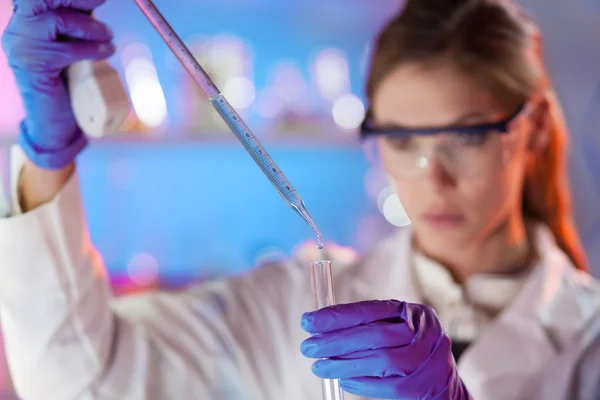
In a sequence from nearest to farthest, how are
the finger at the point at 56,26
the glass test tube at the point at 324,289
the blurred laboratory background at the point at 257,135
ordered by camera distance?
the glass test tube at the point at 324,289 → the finger at the point at 56,26 → the blurred laboratory background at the point at 257,135

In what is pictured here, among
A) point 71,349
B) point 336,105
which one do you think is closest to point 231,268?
point 336,105

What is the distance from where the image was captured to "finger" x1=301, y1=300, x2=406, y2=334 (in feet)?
3.28

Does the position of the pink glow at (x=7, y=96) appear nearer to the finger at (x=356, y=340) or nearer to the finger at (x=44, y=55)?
the finger at (x=44, y=55)

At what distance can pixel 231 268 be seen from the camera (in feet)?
8.71

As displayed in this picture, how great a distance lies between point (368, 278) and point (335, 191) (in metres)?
1.16

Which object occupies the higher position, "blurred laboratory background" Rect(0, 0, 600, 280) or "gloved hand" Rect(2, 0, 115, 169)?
"gloved hand" Rect(2, 0, 115, 169)

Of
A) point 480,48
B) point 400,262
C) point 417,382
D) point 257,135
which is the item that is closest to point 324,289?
point 417,382

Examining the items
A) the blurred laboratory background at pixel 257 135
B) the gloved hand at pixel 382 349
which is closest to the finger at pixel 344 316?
the gloved hand at pixel 382 349

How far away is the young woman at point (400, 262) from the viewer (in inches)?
46.1

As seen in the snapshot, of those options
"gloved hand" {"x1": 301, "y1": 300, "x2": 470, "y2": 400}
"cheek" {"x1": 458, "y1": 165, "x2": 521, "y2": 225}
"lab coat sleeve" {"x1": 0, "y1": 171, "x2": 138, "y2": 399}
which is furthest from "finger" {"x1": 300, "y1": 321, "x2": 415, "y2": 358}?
"cheek" {"x1": 458, "y1": 165, "x2": 521, "y2": 225}

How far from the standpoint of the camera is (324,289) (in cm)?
101

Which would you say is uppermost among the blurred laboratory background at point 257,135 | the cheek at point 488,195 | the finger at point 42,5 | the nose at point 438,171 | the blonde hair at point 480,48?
the finger at point 42,5

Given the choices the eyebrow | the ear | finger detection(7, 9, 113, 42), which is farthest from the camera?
the ear

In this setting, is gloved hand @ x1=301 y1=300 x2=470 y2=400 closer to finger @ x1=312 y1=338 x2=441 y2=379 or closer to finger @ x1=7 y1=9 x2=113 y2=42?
finger @ x1=312 y1=338 x2=441 y2=379
